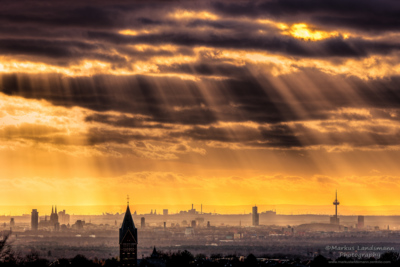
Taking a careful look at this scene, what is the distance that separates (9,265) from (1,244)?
180 feet

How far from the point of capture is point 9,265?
189 meters

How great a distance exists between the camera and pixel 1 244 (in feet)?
445

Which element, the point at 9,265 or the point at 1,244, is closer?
the point at 1,244
